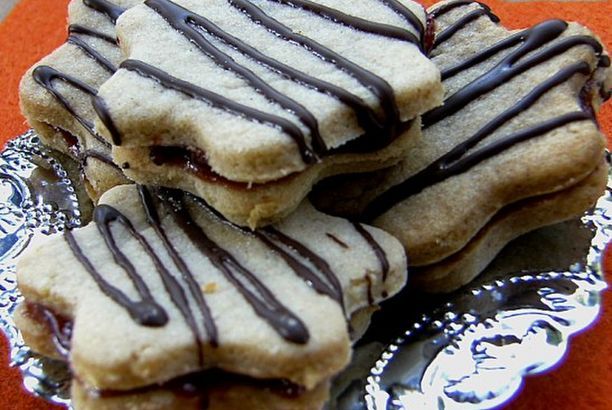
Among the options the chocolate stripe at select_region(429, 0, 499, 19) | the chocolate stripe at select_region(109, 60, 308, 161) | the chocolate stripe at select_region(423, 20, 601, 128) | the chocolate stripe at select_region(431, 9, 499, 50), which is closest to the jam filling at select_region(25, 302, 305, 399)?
the chocolate stripe at select_region(109, 60, 308, 161)

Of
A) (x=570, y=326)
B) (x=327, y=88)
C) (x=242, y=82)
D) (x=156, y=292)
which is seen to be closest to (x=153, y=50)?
(x=242, y=82)

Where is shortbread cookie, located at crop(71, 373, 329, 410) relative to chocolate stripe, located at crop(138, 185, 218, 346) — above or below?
below

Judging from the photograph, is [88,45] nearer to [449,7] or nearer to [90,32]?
[90,32]

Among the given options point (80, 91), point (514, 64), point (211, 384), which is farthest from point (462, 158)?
point (80, 91)

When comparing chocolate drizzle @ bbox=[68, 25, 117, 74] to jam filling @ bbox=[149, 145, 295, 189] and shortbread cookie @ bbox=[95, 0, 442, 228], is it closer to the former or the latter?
shortbread cookie @ bbox=[95, 0, 442, 228]

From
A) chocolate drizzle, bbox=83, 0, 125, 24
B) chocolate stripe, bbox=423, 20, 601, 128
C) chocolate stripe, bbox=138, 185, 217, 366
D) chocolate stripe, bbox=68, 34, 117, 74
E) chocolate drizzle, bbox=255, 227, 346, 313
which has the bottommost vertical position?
chocolate drizzle, bbox=255, 227, 346, 313

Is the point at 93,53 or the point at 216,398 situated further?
the point at 93,53
